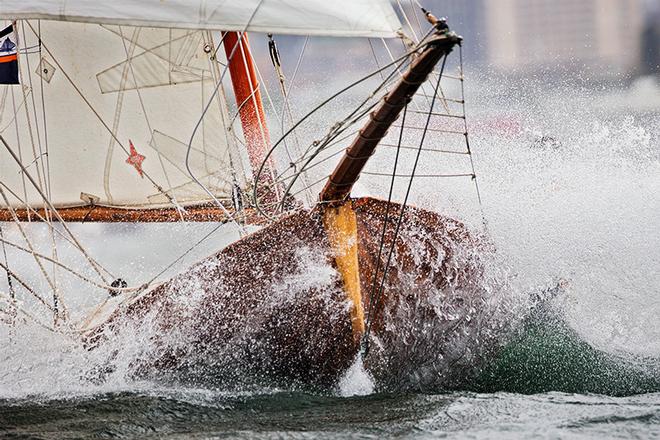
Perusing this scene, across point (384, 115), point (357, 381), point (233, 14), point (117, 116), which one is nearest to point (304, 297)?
point (357, 381)

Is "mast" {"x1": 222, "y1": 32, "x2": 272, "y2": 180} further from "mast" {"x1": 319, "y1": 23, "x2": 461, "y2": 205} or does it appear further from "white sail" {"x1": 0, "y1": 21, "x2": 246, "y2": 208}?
"mast" {"x1": 319, "y1": 23, "x2": 461, "y2": 205}

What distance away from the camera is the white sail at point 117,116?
25.8ft

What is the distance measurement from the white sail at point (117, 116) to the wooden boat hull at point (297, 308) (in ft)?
7.53

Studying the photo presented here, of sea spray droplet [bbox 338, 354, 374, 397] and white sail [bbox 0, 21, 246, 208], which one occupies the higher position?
white sail [bbox 0, 21, 246, 208]

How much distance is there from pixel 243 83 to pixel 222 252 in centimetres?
262

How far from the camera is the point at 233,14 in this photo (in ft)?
17.7

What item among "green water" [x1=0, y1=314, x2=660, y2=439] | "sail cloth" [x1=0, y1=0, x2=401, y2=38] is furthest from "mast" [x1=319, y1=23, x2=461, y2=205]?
"green water" [x1=0, y1=314, x2=660, y2=439]

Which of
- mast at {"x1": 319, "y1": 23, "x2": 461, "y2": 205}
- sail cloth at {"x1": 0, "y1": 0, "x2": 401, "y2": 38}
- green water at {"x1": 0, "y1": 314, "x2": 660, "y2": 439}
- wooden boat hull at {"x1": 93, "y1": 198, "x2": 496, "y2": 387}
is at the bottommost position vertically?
green water at {"x1": 0, "y1": 314, "x2": 660, "y2": 439}

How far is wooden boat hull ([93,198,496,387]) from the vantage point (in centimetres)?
547

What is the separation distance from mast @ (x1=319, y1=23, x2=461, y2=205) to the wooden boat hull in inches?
9.5

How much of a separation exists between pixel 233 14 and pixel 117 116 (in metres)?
3.04

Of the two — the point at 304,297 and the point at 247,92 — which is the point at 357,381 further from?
the point at 247,92

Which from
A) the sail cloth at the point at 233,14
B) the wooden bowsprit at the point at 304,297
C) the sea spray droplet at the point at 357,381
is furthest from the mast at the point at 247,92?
the sea spray droplet at the point at 357,381

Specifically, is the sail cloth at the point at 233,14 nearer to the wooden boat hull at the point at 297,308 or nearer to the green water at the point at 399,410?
the wooden boat hull at the point at 297,308
